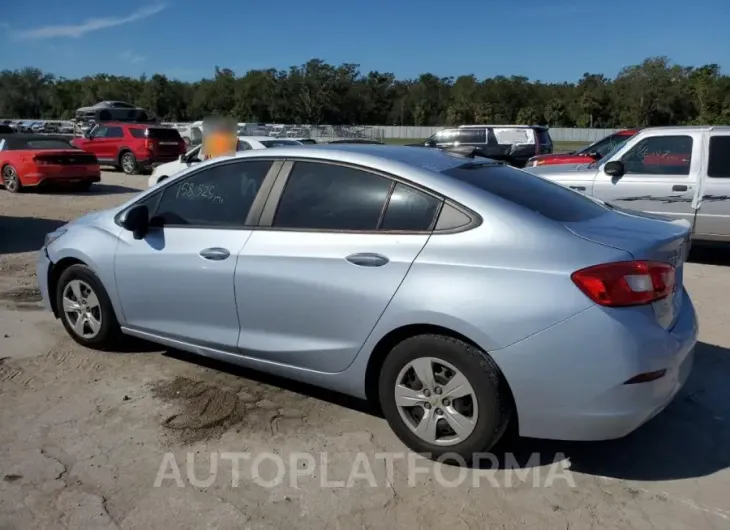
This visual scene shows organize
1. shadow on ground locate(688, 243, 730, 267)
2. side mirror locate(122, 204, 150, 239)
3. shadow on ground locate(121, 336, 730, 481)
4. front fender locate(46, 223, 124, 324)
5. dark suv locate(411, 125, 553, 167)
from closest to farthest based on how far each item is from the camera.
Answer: shadow on ground locate(121, 336, 730, 481) → side mirror locate(122, 204, 150, 239) → front fender locate(46, 223, 124, 324) → shadow on ground locate(688, 243, 730, 267) → dark suv locate(411, 125, 553, 167)

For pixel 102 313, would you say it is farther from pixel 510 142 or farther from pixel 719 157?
pixel 510 142

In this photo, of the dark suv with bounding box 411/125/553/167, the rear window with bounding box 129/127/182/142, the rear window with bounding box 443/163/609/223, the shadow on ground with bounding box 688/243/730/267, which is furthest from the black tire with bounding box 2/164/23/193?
the rear window with bounding box 443/163/609/223

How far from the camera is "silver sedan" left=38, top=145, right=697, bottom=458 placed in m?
2.99

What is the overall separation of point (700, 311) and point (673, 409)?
2.46 m

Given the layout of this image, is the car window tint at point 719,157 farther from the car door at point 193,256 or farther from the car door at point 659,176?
the car door at point 193,256

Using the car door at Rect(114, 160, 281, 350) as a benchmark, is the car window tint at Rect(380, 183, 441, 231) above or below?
above

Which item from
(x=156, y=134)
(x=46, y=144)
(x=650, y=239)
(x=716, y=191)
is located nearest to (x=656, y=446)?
(x=650, y=239)

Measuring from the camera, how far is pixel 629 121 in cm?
6238

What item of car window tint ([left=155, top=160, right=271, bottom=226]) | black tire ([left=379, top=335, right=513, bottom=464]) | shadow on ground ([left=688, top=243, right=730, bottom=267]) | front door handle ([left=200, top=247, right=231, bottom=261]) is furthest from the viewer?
shadow on ground ([left=688, top=243, right=730, bottom=267])

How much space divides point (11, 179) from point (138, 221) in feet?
42.4

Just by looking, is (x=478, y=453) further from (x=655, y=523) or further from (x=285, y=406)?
(x=285, y=406)

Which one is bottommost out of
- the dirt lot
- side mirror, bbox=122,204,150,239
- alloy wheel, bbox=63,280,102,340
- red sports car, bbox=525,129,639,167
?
the dirt lot

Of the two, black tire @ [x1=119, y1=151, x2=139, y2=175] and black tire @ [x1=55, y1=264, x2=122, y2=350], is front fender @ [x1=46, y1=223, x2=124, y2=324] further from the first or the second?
black tire @ [x1=119, y1=151, x2=139, y2=175]

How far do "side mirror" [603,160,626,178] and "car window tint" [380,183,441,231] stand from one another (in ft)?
18.6
